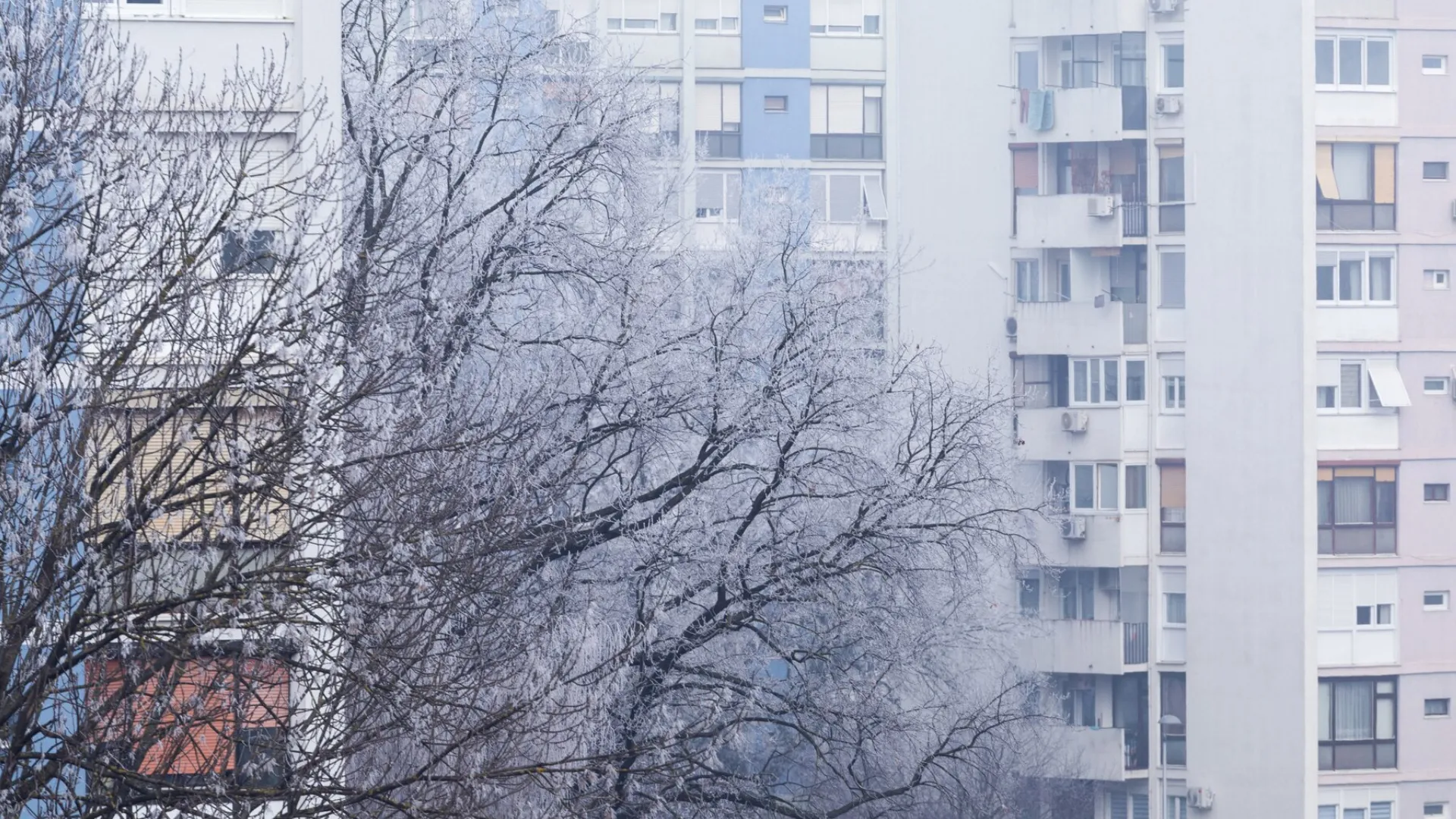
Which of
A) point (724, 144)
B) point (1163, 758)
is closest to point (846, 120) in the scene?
point (724, 144)

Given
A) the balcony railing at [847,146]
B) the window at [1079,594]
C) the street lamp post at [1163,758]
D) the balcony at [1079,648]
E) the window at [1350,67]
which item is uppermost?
the window at [1350,67]

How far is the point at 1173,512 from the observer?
4066cm

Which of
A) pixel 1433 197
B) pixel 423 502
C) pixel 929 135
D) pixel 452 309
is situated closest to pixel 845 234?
pixel 929 135

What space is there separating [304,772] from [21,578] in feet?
5.79

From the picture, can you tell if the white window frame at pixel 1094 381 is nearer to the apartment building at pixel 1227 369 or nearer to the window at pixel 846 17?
the apartment building at pixel 1227 369

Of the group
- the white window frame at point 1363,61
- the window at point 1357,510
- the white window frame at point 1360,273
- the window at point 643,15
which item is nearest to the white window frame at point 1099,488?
the window at point 1357,510

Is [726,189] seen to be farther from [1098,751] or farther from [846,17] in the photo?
[1098,751]

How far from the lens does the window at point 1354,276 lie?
39594 millimetres

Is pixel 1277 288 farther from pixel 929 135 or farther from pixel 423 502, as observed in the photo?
pixel 423 502

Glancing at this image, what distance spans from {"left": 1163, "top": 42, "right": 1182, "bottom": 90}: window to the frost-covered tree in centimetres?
1877

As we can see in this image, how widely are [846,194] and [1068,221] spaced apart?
516 centimetres

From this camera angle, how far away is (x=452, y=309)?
16.1 meters

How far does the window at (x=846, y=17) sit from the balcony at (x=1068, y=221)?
18.7 ft

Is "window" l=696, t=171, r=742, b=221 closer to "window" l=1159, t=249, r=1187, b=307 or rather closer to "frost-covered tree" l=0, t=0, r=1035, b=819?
"window" l=1159, t=249, r=1187, b=307
